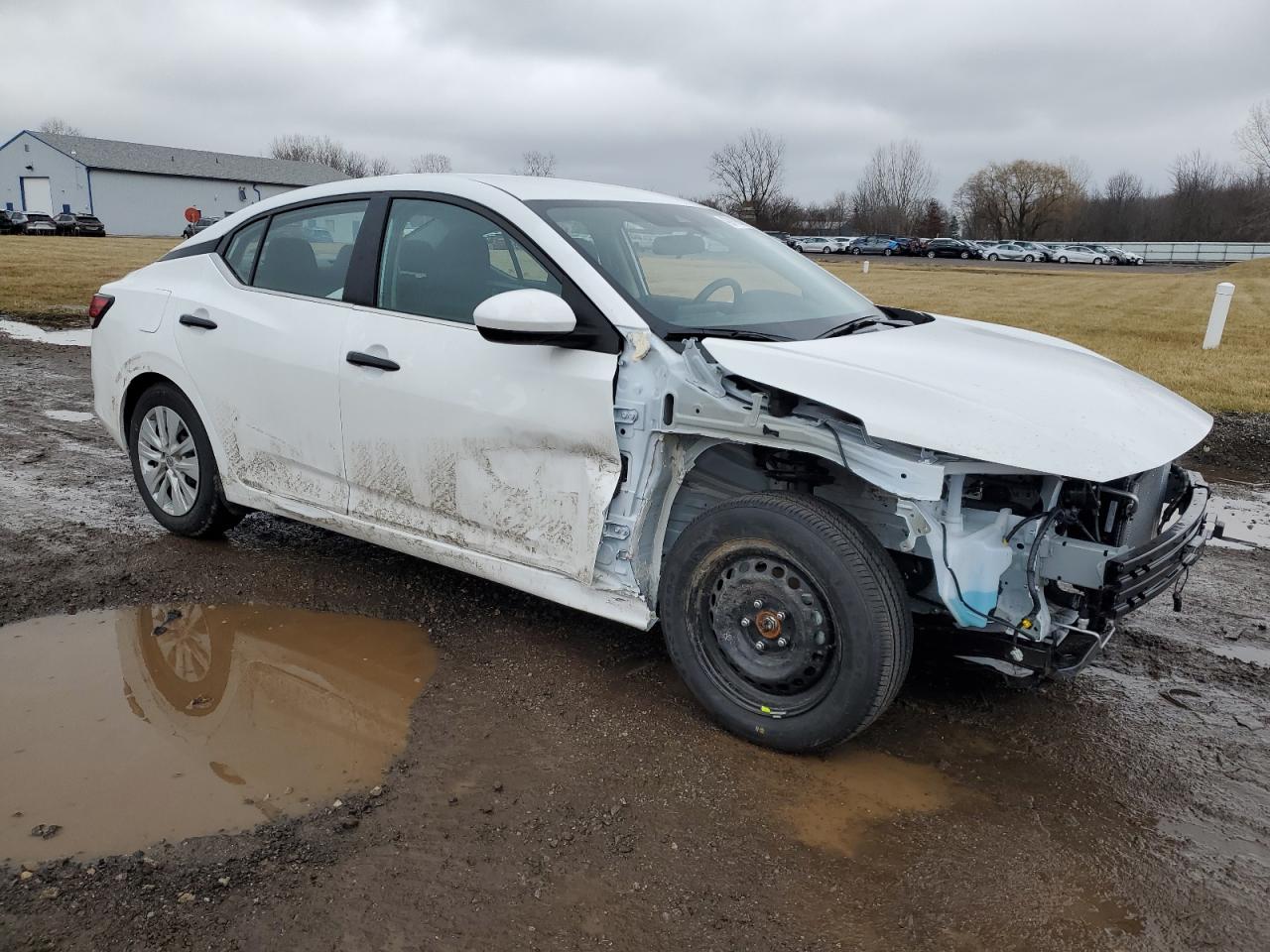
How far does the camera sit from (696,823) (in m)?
2.89

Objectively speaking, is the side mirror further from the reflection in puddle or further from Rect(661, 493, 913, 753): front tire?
the reflection in puddle

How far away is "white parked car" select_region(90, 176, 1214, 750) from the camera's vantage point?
2959mm

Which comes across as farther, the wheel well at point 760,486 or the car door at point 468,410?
the car door at point 468,410

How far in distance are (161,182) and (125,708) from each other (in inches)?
3079

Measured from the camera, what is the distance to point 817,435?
3.03 meters

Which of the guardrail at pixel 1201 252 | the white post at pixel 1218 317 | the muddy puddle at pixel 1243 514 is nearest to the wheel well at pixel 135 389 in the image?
the muddy puddle at pixel 1243 514

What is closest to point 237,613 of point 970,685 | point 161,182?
point 970,685

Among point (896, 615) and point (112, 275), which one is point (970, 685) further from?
point (112, 275)

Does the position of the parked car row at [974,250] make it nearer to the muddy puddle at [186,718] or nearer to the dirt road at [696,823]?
the dirt road at [696,823]

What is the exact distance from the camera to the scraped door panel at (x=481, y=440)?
3430mm

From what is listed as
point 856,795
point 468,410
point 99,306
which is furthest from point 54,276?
point 856,795

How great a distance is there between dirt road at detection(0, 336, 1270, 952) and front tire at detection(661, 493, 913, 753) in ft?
0.61

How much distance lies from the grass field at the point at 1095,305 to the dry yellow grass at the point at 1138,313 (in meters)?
0.02

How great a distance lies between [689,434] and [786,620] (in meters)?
0.69
